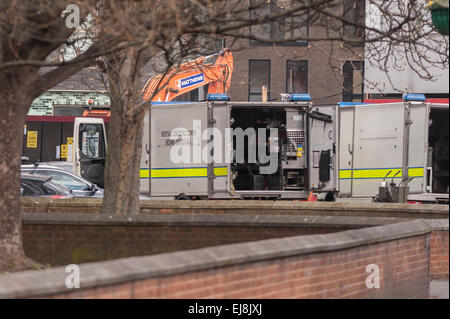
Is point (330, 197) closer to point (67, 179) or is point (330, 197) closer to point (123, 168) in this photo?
point (67, 179)

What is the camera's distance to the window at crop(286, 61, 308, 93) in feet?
136

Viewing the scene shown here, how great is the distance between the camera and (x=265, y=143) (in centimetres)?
2238

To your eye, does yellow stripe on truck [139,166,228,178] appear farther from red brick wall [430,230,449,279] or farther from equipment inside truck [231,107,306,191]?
red brick wall [430,230,449,279]

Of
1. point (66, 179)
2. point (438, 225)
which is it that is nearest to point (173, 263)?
point (438, 225)

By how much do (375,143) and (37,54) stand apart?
13.9 metres

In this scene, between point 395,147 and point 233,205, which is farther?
point 395,147

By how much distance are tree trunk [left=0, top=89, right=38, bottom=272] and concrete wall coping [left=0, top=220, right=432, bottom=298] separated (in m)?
3.07

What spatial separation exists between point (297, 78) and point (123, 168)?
30.4 m

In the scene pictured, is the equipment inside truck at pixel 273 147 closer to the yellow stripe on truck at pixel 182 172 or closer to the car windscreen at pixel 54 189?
the yellow stripe on truck at pixel 182 172

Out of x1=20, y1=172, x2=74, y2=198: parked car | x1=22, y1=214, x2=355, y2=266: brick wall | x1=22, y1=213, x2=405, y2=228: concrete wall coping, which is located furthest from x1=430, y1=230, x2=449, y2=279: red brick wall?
x1=20, y1=172, x2=74, y2=198: parked car

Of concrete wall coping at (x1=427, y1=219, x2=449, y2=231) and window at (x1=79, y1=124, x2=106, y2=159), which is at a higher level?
window at (x1=79, y1=124, x2=106, y2=159)

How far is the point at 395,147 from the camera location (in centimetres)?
2208

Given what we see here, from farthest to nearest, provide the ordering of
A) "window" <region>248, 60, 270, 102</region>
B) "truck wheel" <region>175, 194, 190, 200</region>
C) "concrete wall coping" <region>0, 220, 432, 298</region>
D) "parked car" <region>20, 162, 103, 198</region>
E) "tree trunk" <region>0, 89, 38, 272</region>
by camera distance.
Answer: "window" <region>248, 60, 270, 102</region>, "truck wheel" <region>175, 194, 190, 200</region>, "parked car" <region>20, 162, 103, 198</region>, "tree trunk" <region>0, 89, 38, 272</region>, "concrete wall coping" <region>0, 220, 432, 298</region>

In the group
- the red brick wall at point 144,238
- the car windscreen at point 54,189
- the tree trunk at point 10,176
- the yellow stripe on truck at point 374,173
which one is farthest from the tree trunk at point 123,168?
the yellow stripe on truck at point 374,173
